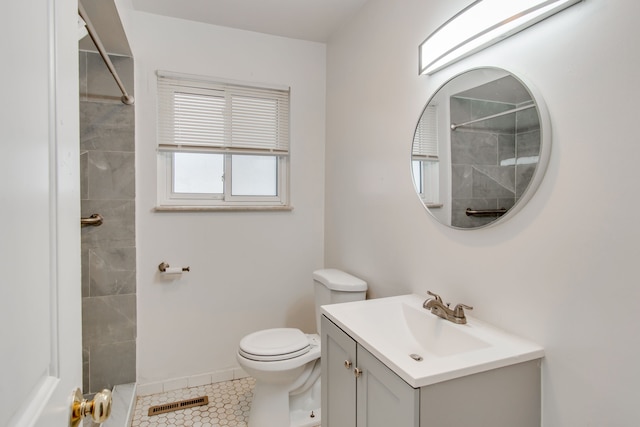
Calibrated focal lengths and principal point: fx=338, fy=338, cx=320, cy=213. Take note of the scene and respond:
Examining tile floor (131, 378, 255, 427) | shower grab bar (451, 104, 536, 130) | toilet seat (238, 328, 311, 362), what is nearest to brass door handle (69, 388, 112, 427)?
toilet seat (238, 328, 311, 362)

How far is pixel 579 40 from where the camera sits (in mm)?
911

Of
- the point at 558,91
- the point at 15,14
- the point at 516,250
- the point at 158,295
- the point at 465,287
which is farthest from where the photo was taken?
the point at 158,295

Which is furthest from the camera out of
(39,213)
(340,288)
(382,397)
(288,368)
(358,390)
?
Answer: (340,288)

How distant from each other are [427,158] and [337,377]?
3.19 ft

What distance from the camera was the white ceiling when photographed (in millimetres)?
1988

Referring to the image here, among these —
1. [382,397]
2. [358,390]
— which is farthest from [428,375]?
[358,390]

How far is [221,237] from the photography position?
2297 millimetres

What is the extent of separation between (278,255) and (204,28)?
5.25 ft

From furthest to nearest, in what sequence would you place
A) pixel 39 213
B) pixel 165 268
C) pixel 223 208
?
pixel 223 208, pixel 165 268, pixel 39 213

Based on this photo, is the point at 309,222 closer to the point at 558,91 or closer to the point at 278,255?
the point at 278,255

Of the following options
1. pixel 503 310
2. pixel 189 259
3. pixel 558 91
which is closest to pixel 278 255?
pixel 189 259

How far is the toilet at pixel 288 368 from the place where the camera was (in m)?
1.72

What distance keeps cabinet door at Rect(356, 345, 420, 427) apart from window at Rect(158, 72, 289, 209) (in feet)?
4.91

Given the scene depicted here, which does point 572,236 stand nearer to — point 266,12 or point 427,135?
point 427,135
